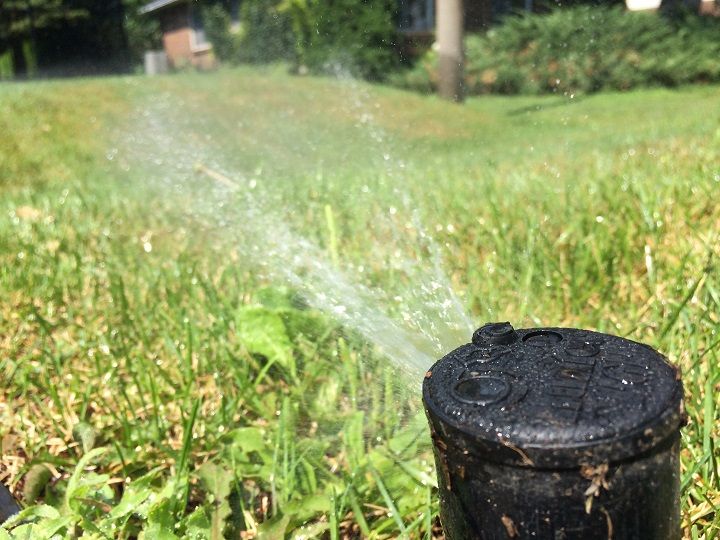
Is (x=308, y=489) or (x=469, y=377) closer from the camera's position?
(x=469, y=377)

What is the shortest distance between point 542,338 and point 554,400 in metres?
0.17

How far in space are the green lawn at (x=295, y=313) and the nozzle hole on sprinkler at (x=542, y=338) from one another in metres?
0.39

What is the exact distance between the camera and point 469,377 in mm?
866

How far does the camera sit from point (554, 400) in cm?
79

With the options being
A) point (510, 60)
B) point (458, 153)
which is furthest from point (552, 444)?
point (510, 60)

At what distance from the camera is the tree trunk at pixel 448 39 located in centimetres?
615

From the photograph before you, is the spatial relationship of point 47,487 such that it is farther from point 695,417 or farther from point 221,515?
point 695,417

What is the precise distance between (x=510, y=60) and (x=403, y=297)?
37.6ft

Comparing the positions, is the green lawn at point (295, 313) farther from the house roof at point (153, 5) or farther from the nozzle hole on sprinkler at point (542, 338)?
the house roof at point (153, 5)

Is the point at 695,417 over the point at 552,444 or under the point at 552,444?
under

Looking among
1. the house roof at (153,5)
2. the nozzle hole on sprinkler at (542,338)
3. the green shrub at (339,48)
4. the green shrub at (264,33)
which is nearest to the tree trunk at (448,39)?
the green shrub at (339,48)

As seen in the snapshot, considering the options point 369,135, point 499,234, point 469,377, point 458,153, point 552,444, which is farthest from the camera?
point 458,153

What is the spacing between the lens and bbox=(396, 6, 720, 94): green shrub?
1222 cm

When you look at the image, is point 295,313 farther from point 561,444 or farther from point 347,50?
point 347,50
